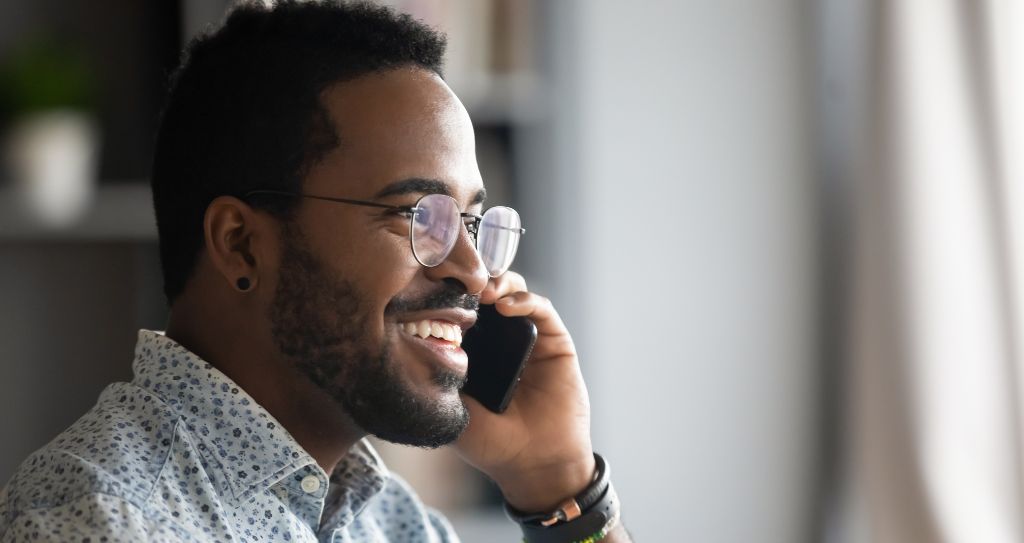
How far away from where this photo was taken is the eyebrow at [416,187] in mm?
1219

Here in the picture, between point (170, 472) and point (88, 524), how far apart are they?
114 mm

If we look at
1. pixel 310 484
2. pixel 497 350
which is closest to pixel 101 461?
pixel 310 484

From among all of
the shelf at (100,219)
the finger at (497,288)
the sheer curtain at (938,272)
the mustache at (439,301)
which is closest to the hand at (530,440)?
the finger at (497,288)

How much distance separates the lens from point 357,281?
1209 mm

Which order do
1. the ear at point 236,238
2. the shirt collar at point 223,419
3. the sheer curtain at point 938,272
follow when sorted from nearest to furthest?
the shirt collar at point 223,419 → the ear at point 236,238 → the sheer curtain at point 938,272

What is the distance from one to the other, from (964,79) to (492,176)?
1.00 meters

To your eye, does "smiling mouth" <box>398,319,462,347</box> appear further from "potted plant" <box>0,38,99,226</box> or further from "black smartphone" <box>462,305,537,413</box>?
"potted plant" <box>0,38,99,226</box>

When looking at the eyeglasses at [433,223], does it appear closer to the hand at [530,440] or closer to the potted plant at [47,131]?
the hand at [530,440]

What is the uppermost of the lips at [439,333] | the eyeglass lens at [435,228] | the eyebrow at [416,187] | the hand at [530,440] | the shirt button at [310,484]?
the eyebrow at [416,187]

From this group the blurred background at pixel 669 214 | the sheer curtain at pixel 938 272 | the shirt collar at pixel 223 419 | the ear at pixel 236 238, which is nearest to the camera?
the shirt collar at pixel 223 419

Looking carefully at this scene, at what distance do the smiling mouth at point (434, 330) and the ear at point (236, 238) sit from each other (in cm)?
17

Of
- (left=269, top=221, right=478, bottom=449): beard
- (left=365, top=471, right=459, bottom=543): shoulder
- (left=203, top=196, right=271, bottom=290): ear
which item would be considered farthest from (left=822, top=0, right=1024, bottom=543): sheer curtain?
(left=203, top=196, right=271, bottom=290): ear

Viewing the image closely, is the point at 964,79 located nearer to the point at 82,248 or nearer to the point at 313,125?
the point at 313,125

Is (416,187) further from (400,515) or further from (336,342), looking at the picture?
(400,515)
